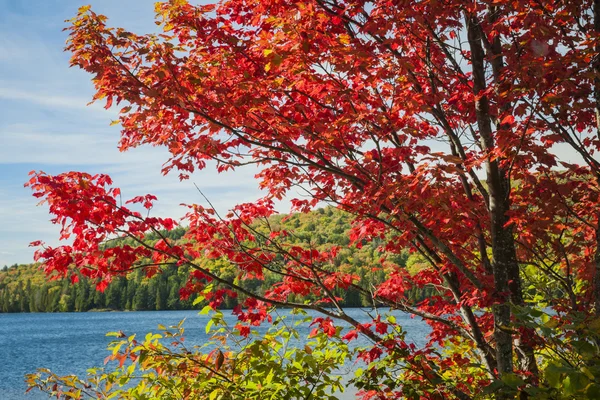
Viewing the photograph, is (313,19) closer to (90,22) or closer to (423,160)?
(423,160)

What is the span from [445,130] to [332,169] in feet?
4.25

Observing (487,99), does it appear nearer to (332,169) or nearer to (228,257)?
(332,169)

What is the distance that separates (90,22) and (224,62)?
45.2 inches

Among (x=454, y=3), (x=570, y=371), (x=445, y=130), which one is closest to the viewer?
(x=570, y=371)

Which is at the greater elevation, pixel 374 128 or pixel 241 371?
pixel 374 128

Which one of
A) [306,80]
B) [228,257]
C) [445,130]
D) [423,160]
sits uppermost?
[306,80]

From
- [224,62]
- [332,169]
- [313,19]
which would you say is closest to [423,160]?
[332,169]

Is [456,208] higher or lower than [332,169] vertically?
lower

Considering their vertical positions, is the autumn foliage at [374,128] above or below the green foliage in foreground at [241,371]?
above

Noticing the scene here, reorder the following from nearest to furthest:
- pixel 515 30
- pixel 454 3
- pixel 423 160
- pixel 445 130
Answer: pixel 423 160 < pixel 454 3 < pixel 515 30 < pixel 445 130

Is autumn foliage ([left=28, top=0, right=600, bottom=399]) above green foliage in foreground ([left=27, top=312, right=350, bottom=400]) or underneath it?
above

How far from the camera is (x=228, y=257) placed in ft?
17.8

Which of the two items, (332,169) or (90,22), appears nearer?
(90,22)

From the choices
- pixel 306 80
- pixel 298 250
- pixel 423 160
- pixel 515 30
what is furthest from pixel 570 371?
pixel 298 250
